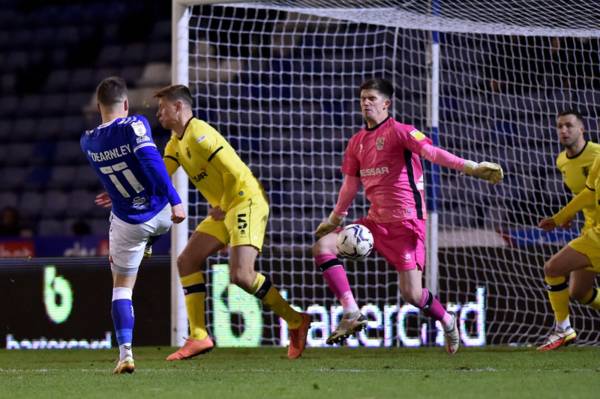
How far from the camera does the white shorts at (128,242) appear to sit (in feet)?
19.5

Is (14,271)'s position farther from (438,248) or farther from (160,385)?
(160,385)

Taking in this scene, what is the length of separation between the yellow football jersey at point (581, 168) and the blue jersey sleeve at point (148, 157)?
3106mm

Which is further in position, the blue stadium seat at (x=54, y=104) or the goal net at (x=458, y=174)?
the blue stadium seat at (x=54, y=104)

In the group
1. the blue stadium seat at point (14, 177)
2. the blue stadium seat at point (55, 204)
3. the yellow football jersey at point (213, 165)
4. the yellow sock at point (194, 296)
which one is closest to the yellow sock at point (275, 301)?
the yellow sock at point (194, 296)

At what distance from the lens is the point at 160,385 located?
5.15 m

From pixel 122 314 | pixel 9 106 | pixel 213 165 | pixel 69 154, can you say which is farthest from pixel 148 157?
pixel 9 106

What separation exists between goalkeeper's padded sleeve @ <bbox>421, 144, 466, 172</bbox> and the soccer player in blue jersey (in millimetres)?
1550

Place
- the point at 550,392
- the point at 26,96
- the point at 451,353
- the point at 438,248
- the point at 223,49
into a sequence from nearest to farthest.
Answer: the point at 550,392
the point at 451,353
the point at 438,248
the point at 223,49
the point at 26,96

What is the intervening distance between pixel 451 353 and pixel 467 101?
3.02 m

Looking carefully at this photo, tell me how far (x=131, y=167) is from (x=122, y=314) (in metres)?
0.73

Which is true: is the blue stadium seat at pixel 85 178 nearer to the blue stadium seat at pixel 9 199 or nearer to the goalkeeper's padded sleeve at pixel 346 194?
the blue stadium seat at pixel 9 199

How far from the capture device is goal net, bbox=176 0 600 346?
8.58m

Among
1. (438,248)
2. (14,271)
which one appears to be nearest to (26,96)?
(14,271)

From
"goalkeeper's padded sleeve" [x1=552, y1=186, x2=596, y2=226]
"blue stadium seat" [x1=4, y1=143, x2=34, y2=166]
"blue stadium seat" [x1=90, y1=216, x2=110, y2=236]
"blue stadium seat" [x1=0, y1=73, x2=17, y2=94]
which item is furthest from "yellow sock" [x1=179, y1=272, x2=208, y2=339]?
"blue stadium seat" [x1=0, y1=73, x2=17, y2=94]
